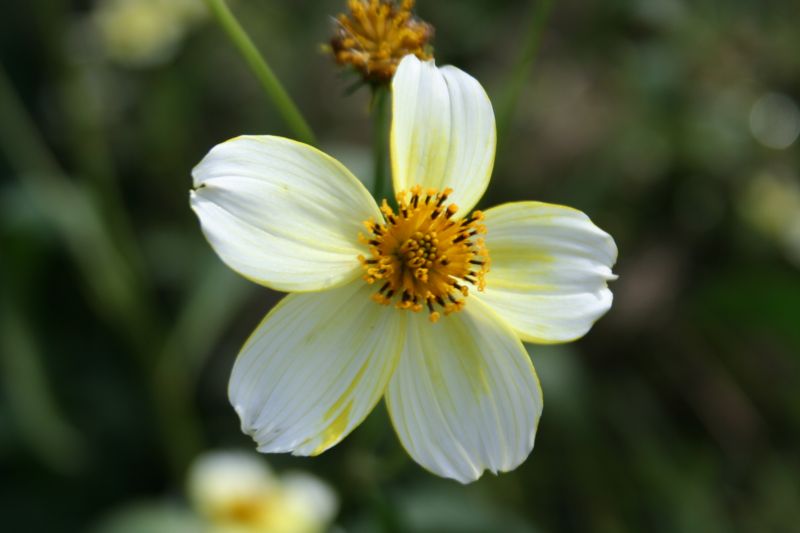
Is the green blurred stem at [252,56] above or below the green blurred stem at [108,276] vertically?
above

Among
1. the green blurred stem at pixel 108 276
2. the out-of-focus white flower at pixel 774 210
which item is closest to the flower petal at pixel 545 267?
the green blurred stem at pixel 108 276

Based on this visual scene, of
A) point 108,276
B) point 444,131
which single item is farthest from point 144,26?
point 444,131

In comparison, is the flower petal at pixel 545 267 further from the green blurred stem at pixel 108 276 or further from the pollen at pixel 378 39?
the green blurred stem at pixel 108 276

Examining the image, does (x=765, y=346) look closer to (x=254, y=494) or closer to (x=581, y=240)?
(x=254, y=494)

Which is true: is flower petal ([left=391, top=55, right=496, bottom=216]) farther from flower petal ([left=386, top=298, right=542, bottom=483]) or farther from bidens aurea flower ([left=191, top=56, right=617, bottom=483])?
flower petal ([left=386, top=298, right=542, bottom=483])

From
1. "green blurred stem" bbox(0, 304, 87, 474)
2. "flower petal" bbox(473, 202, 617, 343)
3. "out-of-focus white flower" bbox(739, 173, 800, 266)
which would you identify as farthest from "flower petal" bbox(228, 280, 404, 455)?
"out-of-focus white flower" bbox(739, 173, 800, 266)

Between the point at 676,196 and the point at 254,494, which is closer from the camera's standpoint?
the point at 254,494

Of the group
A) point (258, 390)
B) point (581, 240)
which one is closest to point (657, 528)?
point (581, 240)
